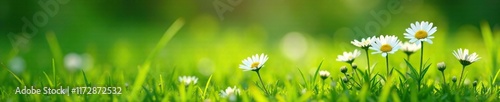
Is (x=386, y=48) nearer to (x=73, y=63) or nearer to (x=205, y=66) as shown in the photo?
(x=205, y=66)

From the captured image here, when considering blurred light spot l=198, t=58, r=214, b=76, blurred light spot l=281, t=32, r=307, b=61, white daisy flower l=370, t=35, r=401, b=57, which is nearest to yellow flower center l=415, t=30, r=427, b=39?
white daisy flower l=370, t=35, r=401, b=57

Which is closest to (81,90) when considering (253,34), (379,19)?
(253,34)

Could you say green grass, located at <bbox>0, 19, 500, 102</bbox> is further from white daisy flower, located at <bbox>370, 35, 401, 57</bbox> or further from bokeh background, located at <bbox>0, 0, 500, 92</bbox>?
bokeh background, located at <bbox>0, 0, 500, 92</bbox>

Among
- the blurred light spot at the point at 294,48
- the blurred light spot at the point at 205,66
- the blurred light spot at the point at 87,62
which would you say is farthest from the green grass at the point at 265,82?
the blurred light spot at the point at 87,62

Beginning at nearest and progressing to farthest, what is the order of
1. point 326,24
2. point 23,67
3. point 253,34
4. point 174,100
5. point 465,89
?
point 174,100, point 465,89, point 23,67, point 253,34, point 326,24

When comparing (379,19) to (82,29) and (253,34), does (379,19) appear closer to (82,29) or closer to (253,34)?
(253,34)

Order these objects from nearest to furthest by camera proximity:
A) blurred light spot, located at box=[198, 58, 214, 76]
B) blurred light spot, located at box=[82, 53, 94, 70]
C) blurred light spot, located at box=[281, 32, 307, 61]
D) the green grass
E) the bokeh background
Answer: the green grass → blurred light spot, located at box=[198, 58, 214, 76] → blurred light spot, located at box=[82, 53, 94, 70] → the bokeh background → blurred light spot, located at box=[281, 32, 307, 61]
